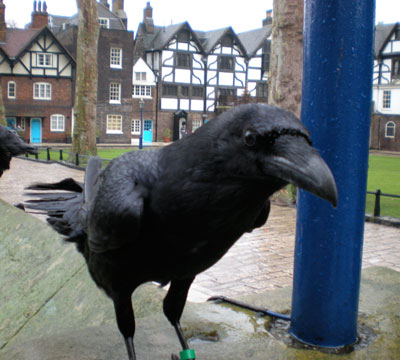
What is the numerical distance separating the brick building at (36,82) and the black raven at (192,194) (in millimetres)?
38143

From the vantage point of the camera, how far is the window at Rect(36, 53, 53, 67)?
39.5 m

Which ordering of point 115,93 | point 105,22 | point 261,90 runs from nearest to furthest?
point 115,93
point 105,22
point 261,90

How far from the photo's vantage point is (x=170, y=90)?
146ft

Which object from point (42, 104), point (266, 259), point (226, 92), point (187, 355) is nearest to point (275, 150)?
point (187, 355)

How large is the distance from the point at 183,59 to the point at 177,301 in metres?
43.4

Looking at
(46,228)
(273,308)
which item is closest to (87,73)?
(46,228)

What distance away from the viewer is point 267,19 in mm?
52938

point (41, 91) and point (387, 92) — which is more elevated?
point (387, 92)

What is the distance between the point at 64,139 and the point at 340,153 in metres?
39.1

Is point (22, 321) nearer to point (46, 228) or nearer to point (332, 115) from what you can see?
point (46, 228)

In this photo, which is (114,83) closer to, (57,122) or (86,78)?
(57,122)

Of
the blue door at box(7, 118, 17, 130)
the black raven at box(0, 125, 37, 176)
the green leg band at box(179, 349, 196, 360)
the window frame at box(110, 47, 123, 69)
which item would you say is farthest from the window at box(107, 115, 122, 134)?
the green leg band at box(179, 349, 196, 360)

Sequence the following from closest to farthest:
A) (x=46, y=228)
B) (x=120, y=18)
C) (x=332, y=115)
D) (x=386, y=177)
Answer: (x=332, y=115), (x=46, y=228), (x=386, y=177), (x=120, y=18)

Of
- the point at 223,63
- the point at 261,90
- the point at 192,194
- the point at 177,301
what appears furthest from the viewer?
the point at 261,90
